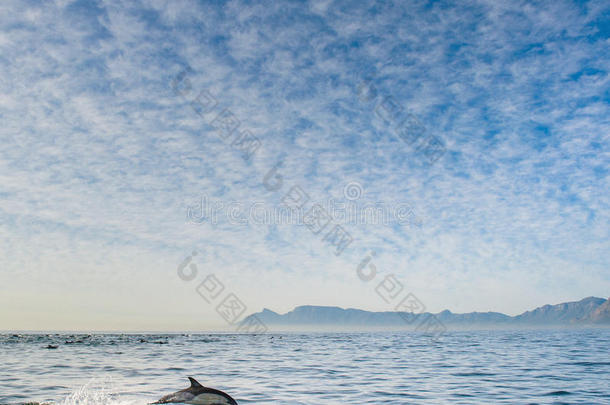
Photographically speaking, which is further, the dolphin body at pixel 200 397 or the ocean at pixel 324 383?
the ocean at pixel 324 383

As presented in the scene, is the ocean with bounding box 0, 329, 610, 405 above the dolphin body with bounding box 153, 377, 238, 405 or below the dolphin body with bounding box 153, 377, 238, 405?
below

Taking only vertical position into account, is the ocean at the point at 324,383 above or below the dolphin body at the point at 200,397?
below

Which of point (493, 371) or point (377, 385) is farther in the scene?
point (493, 371)

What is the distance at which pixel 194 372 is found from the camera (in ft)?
83.0

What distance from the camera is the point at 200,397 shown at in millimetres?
14875

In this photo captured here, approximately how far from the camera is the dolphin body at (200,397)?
14703 millimetres

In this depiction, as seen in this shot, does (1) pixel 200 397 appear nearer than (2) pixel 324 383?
Yes

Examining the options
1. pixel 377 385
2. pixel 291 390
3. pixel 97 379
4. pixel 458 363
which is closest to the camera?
pixel 291 390

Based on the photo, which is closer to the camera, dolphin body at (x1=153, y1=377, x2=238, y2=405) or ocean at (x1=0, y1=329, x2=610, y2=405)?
dolphin body at (x1=153, y1=377, x2=238, y2=405)

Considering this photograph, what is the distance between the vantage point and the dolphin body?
579 inches

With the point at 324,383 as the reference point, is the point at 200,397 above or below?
above

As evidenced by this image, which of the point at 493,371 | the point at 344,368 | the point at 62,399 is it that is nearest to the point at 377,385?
the point at 344,368

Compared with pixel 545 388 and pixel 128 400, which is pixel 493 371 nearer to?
pixel 545 388

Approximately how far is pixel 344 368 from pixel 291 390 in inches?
377
